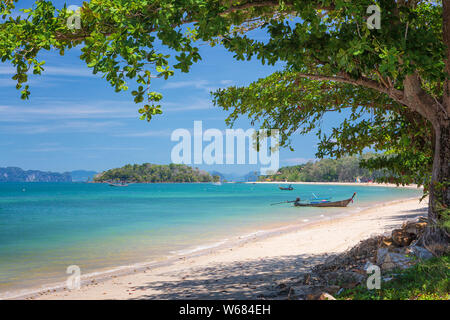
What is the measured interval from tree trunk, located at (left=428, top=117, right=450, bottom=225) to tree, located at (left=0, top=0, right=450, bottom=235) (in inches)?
0.8

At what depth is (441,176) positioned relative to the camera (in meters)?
8.55

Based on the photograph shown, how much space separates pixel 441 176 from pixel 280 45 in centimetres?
436

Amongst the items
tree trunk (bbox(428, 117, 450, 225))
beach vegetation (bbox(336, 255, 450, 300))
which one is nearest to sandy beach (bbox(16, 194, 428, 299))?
beach vegetation (bbox(336, 255, 450, 300))

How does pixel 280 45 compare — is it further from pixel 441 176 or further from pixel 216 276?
pixel 216 276

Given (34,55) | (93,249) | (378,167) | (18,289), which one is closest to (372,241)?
(378,167)

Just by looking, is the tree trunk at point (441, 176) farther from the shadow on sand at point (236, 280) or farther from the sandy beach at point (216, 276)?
the sandy beach at point (216, 276)

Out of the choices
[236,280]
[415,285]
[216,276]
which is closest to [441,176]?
[415,285]

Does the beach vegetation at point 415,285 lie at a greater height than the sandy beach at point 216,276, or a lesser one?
greater

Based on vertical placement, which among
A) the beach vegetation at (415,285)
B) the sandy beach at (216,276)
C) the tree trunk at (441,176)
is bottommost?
the sandy beach at (216,276)

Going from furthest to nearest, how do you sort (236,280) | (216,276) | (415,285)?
(216,276)
(236,280)
(415,285)

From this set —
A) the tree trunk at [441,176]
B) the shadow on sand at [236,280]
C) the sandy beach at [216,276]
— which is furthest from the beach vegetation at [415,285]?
the sandy beach at [216,276]

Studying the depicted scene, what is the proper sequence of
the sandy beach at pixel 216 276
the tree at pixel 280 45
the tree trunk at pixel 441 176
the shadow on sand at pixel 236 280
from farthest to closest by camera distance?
the sandy beach at pixel 216 276, the shadow on sand at pixel 236 280, the tree trunk at pixel 441 176, the tree at pixel 280 45

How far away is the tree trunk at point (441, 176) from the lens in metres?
8.41

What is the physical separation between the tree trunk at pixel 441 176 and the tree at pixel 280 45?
2 cm
